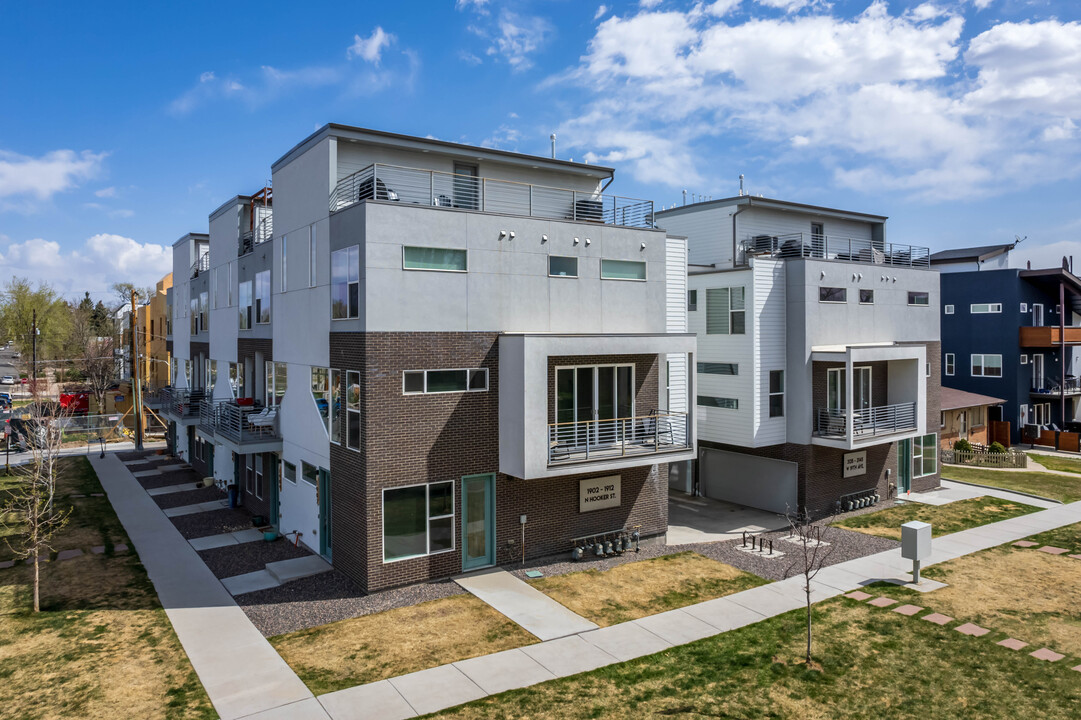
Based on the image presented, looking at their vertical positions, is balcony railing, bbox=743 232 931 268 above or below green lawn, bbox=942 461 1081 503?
above

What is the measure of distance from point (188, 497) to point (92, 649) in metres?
13.6

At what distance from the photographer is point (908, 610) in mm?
14367

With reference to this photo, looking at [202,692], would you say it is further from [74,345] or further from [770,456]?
[74,345]

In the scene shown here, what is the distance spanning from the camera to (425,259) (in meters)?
15.7

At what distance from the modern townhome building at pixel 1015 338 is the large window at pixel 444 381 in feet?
119

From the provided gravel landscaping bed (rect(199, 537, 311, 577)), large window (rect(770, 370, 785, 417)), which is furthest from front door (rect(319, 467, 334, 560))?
large window (rect(770, 370, 785, 417))

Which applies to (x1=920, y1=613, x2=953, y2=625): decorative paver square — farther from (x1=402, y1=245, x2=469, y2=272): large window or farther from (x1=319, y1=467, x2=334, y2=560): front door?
(x1=319, y1=467, x2=334, y2=560): front door

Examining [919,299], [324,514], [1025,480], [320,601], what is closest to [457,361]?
[324,514]

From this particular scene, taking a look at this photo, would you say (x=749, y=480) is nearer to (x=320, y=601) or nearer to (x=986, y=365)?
(x=320, y=601)

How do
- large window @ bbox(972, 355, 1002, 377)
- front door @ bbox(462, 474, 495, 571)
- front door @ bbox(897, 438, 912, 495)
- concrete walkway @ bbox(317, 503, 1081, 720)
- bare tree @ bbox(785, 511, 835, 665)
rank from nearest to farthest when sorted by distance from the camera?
concrete walkway @ bbox(317, 503, 1081, 720) → bare tree @ bbox(785, 511, 835, 665) → front door @ bbox(462, 474, 495, 571) → front door @ bbox(897, 438, 912, 495) → large window @ bbox(972, 355, 1002, 377)

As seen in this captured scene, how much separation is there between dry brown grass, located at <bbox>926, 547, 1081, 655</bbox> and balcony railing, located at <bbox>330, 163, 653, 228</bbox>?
12060mm

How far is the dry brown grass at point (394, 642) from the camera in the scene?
1148cm

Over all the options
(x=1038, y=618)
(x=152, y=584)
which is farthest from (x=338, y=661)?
(x=1038, y=618)

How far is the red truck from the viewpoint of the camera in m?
44.4
